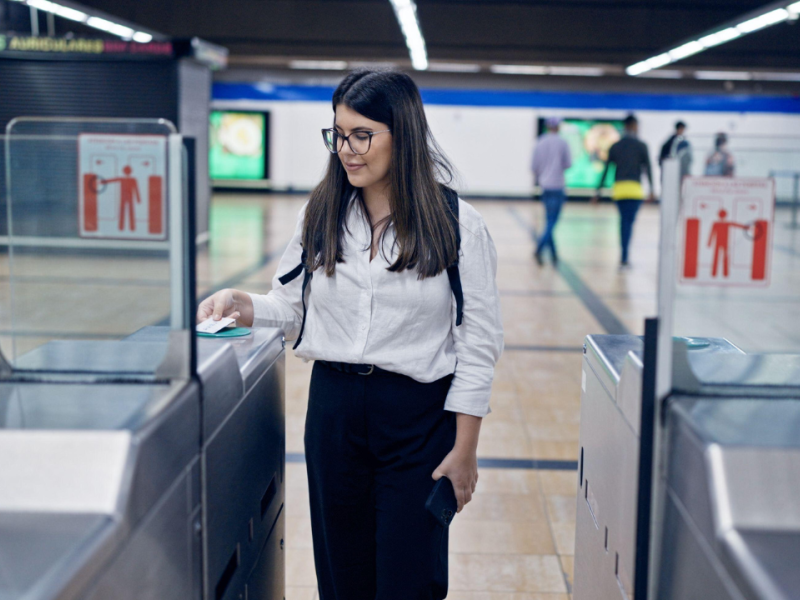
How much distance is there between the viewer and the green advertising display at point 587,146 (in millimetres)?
18562

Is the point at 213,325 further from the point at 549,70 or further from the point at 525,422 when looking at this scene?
the point at 549,70

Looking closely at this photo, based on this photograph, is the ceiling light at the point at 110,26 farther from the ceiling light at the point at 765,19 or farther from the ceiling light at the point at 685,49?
the ceiling light at the point at 685,49

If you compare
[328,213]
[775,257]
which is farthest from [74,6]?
[775,257]

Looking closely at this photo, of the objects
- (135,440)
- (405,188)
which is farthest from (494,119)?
(135,440)

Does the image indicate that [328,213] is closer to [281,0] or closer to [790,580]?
[790,580]

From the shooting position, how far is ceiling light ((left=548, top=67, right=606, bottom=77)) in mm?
17172

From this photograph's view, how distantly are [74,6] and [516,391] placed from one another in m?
7.37

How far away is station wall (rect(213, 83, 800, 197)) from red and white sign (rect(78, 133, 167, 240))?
Result: 15391 mm

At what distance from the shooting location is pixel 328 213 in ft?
5.27

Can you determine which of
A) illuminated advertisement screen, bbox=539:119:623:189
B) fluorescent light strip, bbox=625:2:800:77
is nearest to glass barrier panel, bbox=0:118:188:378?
fluorescent light strip, bbox=625:2:800:77

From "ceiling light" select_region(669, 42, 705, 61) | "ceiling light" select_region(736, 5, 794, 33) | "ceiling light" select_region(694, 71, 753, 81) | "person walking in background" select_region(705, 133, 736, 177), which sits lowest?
"person walking in background" select_region(705, 133, 736, 177)

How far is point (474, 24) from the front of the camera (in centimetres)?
1348

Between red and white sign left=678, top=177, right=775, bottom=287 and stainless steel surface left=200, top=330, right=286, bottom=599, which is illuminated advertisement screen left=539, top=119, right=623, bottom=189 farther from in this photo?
red and white sign left=678, top=177, right=775, bottom=287

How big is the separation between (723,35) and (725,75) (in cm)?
694
